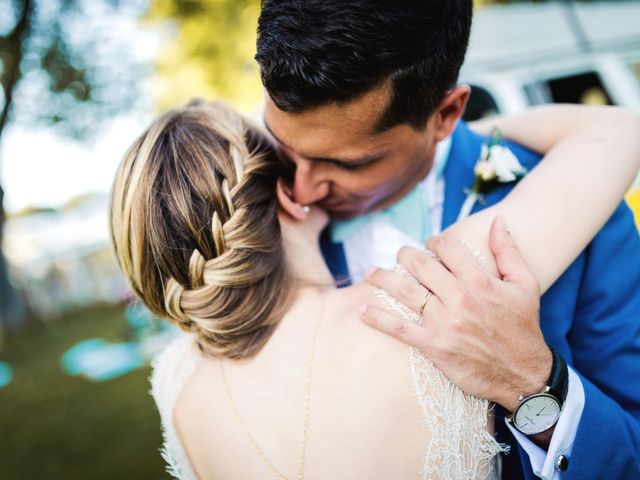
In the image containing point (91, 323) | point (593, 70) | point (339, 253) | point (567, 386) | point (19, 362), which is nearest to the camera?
point (567, 386)

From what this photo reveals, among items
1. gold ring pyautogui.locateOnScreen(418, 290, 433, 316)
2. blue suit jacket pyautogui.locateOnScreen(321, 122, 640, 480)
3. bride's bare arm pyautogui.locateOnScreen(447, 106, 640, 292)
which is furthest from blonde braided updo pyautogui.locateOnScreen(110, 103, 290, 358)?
blue suit jacket pyautogui.locateOnScreen(321, 122, 640, 480)

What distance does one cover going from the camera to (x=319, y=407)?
1.40 meters

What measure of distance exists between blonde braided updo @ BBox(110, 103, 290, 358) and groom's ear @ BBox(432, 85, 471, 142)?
66 centimetres

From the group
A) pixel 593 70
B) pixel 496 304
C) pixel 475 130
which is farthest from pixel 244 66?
pixel 496 304

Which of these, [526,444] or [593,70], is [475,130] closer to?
[526,444]

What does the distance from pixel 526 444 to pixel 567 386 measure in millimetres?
217

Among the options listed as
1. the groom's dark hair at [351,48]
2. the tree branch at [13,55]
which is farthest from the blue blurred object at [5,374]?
the groom's dark hair at [351,48]

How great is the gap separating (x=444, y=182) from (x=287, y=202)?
671 millimetres

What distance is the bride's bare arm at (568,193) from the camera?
145 centimetres

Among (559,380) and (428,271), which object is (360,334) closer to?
(428,271)

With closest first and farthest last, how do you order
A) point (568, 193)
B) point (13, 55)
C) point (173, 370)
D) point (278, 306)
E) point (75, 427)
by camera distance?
point (568, 193)
point (278, 306)
point (173, 370)
point (75, 427)
point (13, 55)

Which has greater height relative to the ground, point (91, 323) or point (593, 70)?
point (593, 70)

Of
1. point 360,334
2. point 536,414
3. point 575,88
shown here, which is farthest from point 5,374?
point 575,88

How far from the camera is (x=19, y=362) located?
10.6 metres
